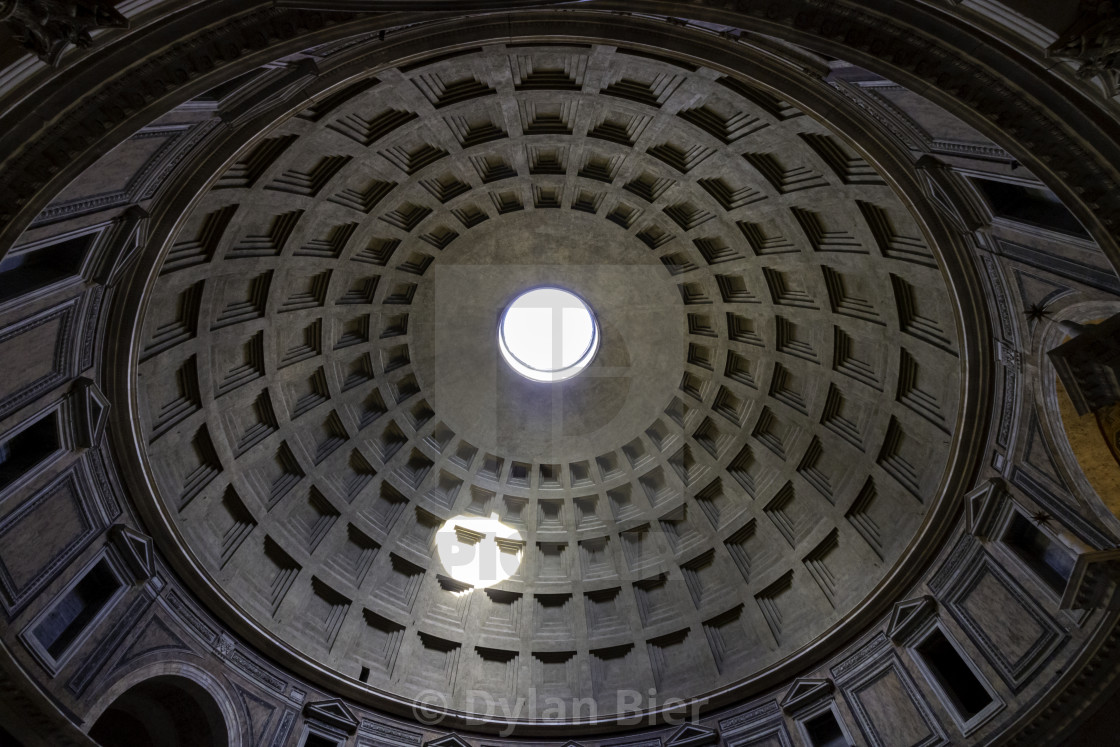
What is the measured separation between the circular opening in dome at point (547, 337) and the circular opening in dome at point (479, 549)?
21.7 feet

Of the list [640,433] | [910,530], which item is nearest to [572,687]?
[640,433]

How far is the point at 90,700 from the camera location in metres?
16.7

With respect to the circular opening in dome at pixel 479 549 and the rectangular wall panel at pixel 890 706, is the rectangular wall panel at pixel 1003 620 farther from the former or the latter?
the circular opening in dome at pixel 479 549

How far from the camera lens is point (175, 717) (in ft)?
66.1

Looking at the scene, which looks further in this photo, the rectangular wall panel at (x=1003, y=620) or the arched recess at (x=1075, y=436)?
the rectangular wall panel at (x=1003, y=620)

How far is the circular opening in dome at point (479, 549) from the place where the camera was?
2905cm

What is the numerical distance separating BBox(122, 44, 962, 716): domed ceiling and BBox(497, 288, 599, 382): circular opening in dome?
2.72 ft

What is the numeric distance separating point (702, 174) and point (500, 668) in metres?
18.6

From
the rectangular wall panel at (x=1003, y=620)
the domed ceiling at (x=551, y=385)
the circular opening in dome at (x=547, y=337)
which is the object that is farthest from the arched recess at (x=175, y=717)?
the rectangular wall panel at (x=1003, y=620)

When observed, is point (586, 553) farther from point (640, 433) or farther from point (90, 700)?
point (90, 700)

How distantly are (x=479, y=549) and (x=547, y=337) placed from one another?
9752 millimetres

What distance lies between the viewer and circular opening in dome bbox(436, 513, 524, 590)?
95.3 feet

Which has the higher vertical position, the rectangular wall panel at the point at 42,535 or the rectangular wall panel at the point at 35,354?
the rectangular wall panel at the point at 35,354

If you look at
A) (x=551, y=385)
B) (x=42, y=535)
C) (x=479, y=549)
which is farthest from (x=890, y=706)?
(x=42, y=535)
